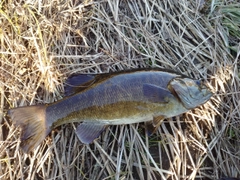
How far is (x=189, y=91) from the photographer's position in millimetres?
2824

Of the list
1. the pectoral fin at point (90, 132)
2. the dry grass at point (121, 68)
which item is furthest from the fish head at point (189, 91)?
the pectoral fin at point (90, 132)

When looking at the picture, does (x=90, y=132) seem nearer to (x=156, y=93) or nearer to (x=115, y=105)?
(x=115, y=105)

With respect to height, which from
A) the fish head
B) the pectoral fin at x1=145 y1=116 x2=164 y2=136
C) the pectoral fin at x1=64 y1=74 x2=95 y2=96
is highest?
the pectoral fin at x1=64 y1=74 x2=95 y2=96

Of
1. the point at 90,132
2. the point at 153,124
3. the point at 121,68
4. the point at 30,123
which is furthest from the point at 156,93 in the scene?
the point at 30,123

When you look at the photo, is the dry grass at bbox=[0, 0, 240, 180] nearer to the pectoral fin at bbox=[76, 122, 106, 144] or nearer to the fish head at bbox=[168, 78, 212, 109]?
the pectoral fin at bbox=[76, 122, 106, 144]

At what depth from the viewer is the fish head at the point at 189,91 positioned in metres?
2.81

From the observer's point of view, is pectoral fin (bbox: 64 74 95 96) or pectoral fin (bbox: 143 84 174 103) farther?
pectoral fin (bbox: 64 74 95 96)

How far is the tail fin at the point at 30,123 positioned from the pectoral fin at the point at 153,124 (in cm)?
95

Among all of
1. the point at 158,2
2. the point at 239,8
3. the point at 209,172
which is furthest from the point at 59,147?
the point at 239,8

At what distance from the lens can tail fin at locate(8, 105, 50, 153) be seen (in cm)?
283

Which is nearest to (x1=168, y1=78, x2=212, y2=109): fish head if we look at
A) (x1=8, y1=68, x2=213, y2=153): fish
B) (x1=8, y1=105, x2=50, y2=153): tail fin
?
(x1=8, y1=68, x2=213, y2=153): fish

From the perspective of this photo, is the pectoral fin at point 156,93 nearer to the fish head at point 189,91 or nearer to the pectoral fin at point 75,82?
the fish head at point 189,91

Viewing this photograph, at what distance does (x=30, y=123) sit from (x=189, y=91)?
148 centimetres

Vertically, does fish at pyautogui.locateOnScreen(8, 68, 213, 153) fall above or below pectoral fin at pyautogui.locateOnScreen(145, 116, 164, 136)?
above
